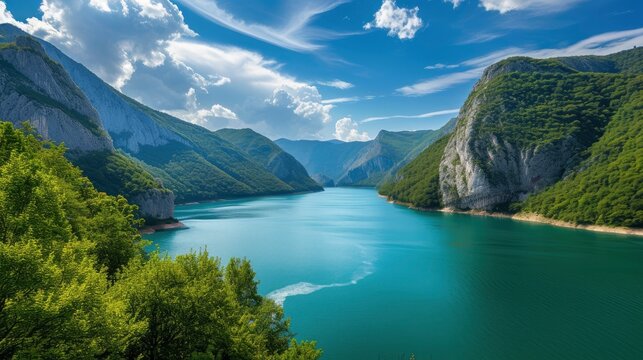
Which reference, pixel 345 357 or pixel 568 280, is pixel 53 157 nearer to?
pixel 345 357

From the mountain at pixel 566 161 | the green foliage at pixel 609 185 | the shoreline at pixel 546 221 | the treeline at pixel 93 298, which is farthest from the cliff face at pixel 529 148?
the treeline at pixel 93 298

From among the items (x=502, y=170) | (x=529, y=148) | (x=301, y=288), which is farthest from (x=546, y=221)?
(x=301, y=288)

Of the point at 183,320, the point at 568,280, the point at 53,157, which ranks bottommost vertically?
the point at 568,280

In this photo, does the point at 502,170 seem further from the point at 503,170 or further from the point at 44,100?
the point at 44,100

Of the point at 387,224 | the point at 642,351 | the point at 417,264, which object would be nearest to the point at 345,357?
the point at 642,351

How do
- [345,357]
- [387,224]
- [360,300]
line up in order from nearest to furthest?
1. [345,357]
2. [360,300]
3. [387,224]

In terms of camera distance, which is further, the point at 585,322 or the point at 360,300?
the point at 360,300

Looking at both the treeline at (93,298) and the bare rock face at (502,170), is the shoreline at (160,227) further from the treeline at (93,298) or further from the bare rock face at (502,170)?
the bare rock face at (502,170)
